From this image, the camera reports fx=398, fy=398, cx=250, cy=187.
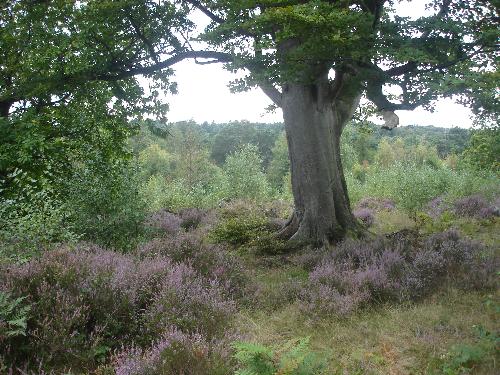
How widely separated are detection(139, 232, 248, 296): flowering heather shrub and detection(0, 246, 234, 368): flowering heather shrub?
3.35 ft

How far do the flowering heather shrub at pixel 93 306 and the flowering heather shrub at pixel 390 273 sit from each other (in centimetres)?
152

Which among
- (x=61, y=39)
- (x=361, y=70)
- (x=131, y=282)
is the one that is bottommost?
(x=131, y=282)

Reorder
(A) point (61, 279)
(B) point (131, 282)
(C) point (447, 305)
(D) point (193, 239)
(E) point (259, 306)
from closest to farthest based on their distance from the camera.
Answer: (A) point (61, 279)
(B) point (131, 282)
(C) point (447, 305)
(E) point (259, 306)
(D) point (193, 239)

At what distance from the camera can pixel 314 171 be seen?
28.9 feet

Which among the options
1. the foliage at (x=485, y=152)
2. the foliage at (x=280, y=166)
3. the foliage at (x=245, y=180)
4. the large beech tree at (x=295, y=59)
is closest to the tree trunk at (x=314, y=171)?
the large beech tree at (x=295, y=59)

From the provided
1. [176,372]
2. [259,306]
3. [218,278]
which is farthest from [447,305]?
[176,372]

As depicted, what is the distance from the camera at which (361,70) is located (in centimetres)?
719

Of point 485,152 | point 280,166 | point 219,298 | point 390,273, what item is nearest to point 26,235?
point 219,298

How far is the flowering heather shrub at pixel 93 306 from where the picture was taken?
3.38m

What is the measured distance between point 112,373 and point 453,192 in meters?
16.5

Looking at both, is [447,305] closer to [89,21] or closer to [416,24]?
[416,24]

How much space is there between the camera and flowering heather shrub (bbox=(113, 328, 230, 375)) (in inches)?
120

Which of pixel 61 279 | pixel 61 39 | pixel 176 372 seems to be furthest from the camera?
pixel 61 39

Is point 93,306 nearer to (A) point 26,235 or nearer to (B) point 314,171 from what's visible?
(A) point 26,235
